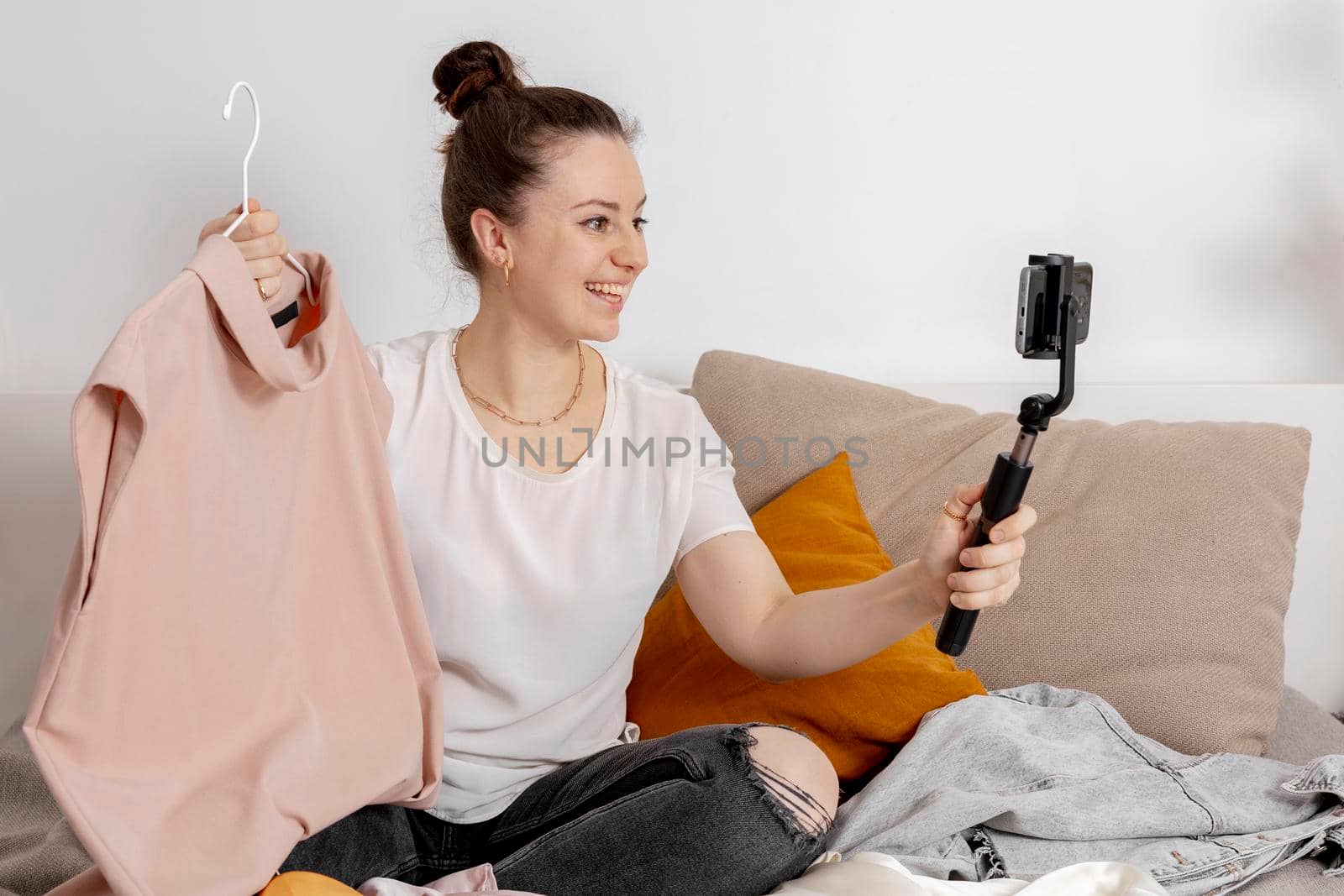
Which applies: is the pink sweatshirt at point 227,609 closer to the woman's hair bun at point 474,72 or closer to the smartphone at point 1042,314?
the woman's hair bun at point 474,72

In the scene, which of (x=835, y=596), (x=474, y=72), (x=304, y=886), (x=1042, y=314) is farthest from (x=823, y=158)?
(x=304, y=886)

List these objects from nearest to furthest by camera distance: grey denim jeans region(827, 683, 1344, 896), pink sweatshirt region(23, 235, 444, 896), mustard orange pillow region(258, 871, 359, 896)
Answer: pink sweatshirt region(23, 235, 444, 896) < mustard orange pillow region(258, 871, 359, 896) < grey denim jeans region(827, 683, 1344, 896)

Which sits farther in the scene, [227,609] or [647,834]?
[647,834]

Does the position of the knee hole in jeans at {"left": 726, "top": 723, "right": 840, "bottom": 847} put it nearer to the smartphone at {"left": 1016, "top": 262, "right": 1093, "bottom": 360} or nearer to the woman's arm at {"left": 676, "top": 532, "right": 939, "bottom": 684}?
the woman's arm at {"left": 676, "top": 532, "right": 939, "bottom": 684}

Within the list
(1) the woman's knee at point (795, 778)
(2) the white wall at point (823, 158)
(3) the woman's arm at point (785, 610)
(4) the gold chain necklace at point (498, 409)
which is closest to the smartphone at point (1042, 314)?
(3) the woman's arm at point (785, 610)

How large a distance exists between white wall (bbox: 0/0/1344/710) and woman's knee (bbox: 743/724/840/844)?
99cm

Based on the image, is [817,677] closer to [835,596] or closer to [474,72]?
[835,596]

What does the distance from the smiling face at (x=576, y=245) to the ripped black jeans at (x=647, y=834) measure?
0.50m

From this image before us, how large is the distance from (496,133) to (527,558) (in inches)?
20.1

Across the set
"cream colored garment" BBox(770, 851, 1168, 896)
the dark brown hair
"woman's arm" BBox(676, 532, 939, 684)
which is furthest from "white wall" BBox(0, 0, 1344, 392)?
"cream colored garment" BBox(770, 851, 1168, 896)

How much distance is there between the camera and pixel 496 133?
4.76 feet

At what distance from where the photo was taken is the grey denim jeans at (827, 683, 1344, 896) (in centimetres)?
121

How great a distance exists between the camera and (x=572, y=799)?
4.06 feet

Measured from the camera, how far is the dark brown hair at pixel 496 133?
1.42m
